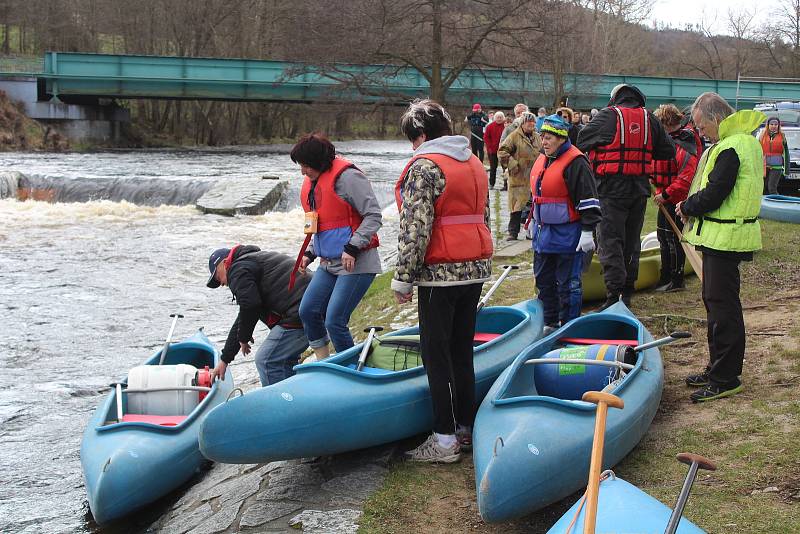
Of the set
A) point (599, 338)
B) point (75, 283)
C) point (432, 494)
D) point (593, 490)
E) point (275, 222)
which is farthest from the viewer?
point (275, 222)

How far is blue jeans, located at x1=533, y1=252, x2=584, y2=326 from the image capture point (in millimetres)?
6410

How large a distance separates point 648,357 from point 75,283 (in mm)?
9351

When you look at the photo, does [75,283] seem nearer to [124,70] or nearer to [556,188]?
[556,188]

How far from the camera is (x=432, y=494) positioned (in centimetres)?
440

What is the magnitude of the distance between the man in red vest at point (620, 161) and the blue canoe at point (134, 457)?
3071 millimetres

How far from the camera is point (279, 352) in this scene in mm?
5801

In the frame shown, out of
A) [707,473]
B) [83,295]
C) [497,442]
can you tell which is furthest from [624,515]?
[83,295]

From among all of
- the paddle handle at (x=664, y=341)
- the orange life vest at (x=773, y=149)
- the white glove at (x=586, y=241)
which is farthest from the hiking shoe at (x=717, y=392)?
the orange life vest at (x=773, y=149)

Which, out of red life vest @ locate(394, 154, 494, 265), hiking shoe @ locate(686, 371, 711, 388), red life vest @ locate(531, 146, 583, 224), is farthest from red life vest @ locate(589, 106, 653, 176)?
red life vest @ locate(394, 154, 494, 265)

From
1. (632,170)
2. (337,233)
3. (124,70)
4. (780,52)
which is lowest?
(337,233)

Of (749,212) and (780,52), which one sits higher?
(780,52)

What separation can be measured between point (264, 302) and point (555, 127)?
2.33 m

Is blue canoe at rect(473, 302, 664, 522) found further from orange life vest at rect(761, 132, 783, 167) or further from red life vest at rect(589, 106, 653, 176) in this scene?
orange life vest at rect(761, 132, 783, 167)

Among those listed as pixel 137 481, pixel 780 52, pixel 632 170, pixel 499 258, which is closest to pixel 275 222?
pixel 499 258
